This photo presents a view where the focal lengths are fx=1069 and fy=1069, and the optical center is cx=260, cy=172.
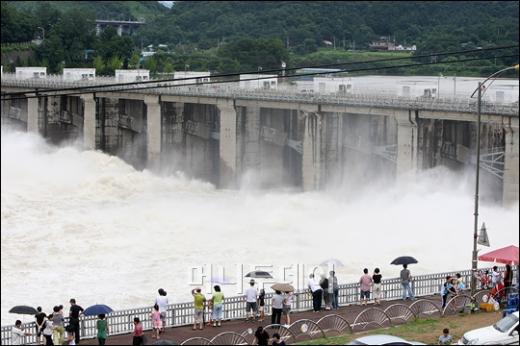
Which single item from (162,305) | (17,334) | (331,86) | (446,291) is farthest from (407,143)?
(17,334)

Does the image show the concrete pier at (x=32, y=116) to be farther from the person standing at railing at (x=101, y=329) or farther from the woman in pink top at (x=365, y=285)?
the person standing at railing at (x=101, y=329)

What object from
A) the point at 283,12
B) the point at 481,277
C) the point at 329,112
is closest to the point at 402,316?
the point at 481,277

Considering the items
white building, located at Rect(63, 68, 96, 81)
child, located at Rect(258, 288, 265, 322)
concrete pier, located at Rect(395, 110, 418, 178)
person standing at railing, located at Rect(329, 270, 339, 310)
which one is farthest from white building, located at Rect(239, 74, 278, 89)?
child, located at Rect(258, 288, 265, 322)

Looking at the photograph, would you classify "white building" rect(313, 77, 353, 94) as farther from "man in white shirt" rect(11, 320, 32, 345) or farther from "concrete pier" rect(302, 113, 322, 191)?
"man in white shirt" rect(11, 320, 32, 345)

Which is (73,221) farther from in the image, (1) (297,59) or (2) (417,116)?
(1) (297,59)

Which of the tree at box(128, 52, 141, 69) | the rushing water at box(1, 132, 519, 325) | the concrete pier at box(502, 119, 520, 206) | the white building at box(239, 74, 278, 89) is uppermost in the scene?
the tree at box(128, 52, 141, 69)

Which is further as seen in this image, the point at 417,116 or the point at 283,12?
the point at 283,12
